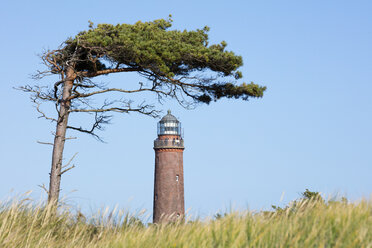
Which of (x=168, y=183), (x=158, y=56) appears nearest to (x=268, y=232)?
(x=158, y=56)

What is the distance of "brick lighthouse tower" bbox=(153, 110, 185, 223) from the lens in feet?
104

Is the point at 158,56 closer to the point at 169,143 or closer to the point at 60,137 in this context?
the point at 60,137

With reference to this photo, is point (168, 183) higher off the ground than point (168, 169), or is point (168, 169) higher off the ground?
point (168, 169)

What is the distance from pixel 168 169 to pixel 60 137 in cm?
1511

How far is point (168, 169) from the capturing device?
105 ft

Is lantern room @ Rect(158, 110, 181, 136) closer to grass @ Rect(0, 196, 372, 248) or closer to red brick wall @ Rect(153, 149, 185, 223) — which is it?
red brick wall @ Rect(153, 149, 185, 223)

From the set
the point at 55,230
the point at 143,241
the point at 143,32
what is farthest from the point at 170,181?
the point at 143,241

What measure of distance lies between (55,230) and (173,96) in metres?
9.83

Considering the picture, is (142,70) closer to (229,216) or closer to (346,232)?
(229,216)

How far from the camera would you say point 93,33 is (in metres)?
17.0

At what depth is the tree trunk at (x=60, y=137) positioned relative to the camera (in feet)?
→ 55.9

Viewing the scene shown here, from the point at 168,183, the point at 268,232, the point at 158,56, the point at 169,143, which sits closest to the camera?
the point at 268,232

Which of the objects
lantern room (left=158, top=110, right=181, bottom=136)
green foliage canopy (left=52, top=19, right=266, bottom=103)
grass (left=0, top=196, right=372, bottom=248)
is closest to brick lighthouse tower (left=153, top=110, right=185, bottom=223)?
lantern room (left=158, top=110, right=181, bottom=136)

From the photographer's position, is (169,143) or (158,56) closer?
(158,56)
